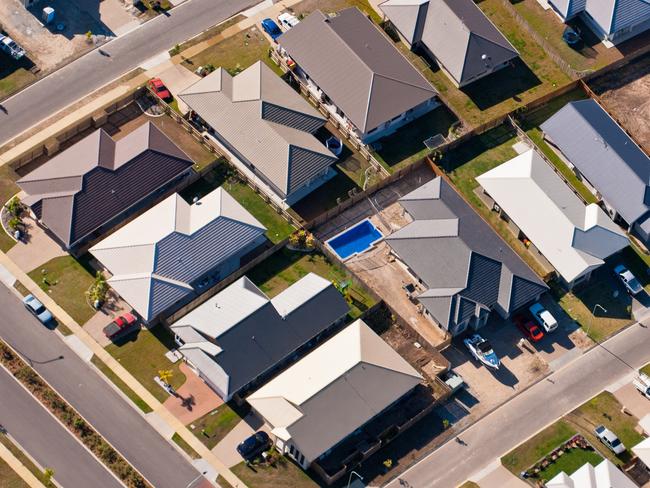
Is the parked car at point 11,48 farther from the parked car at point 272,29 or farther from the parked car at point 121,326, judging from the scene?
the parked car at point 121,326

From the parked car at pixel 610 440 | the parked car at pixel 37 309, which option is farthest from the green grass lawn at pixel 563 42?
the parked car at pixel 37 309

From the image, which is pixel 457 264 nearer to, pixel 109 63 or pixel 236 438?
pixel 236 438

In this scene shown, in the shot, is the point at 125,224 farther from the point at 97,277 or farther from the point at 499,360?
the point at 499,360

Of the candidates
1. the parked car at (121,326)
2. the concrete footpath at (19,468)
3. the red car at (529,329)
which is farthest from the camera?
the red car at (529,329)

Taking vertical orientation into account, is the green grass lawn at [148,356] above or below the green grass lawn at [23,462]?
above

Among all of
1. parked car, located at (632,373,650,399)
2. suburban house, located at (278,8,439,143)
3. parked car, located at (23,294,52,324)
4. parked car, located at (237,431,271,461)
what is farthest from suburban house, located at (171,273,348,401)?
parked car, located at (632,373,650,399)

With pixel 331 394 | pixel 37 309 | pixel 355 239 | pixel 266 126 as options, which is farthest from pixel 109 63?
pixel 331 394
